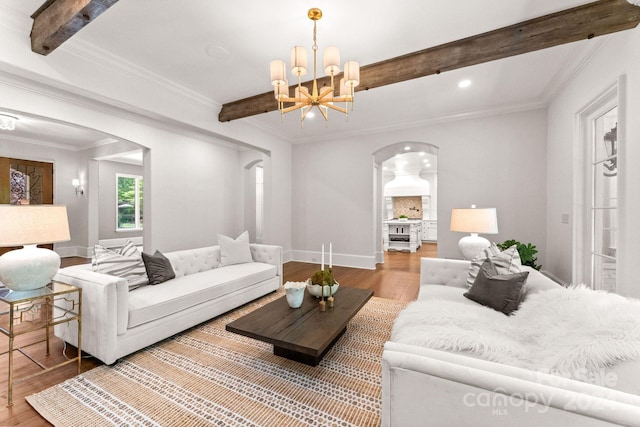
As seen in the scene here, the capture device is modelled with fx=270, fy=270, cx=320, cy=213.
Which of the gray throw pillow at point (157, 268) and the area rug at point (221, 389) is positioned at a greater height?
the gray throw pillow at point (157, 268)

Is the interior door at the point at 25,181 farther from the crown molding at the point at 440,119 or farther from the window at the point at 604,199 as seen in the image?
the window at the point at 604,199

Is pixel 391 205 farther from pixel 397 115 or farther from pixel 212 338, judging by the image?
pixel 212 338

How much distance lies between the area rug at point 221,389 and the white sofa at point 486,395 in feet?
2.55

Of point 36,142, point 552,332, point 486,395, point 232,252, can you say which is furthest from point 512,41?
point 36,142

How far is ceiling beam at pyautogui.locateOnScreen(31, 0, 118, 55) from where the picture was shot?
1.92 meters

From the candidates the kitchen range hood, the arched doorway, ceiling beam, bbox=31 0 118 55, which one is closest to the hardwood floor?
the arched doorway

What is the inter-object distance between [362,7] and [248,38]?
44.3 inches

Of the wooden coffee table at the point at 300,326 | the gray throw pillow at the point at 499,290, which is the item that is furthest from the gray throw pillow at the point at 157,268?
the gray throw pillow at the point at 499,290

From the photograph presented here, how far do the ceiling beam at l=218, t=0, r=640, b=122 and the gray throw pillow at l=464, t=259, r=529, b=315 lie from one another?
2033 mm

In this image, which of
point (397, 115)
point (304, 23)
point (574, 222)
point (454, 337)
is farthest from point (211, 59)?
point (574, 222)

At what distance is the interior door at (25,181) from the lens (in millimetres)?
5598

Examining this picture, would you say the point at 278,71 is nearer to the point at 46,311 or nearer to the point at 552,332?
the point at 552,332

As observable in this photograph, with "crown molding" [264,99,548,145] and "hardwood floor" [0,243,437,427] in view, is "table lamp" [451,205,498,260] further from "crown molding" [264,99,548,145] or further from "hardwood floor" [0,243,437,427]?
"crown molding" [264,99,548,145]

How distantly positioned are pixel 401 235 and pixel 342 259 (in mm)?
2954
